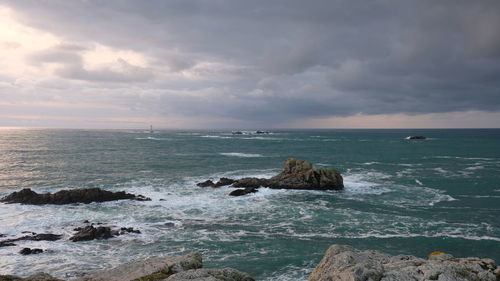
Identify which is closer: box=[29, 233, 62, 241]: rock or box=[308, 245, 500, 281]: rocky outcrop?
box=[308, 245, 500, 281]: rocky outcrop

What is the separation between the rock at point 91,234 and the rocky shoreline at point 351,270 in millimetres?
11813

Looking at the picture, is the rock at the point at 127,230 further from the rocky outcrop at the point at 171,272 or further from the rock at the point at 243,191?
the rock at the point at 243,191

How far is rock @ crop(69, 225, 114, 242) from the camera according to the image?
2375 cm

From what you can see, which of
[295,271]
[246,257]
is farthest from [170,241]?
[295,271]

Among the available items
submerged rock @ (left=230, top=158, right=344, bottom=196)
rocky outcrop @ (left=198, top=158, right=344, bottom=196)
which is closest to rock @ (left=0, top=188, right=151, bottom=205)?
rocky outcrop @ (left=198, top=158, right=344, bottom=196)

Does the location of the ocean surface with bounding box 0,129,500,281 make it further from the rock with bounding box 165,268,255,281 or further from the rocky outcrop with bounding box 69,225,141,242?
the rock with bounding box 165,268,255,281

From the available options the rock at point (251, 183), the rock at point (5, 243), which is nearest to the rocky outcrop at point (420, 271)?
the rock at point (5, 243)

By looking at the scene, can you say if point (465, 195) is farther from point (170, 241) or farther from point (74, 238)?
point (74, 238)

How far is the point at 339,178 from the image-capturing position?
43.8m

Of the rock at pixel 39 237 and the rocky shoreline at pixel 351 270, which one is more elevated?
the rocky shoreline at pixel 351 270

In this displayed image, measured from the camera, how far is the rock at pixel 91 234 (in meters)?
23.8

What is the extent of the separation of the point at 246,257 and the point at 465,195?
33791mm

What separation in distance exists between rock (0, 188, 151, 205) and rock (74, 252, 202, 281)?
24.3 m

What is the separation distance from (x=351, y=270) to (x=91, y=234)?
21.6m
